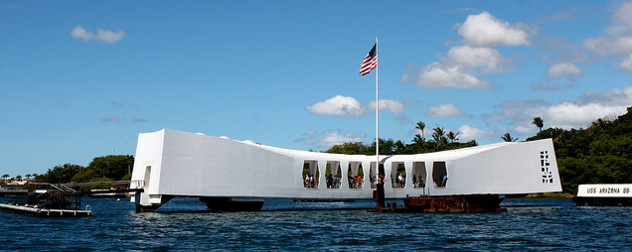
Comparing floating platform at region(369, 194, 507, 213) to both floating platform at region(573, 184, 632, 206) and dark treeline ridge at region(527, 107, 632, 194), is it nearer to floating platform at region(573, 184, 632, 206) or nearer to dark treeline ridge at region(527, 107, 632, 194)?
floating platform at region(573, 184, 632, 206)

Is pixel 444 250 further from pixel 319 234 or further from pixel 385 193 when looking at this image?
pixel 385 193

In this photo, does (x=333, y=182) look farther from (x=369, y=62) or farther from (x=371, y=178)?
(x=369, y=62)

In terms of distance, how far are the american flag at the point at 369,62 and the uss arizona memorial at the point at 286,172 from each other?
7.33 m

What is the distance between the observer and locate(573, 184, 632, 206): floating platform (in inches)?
1884

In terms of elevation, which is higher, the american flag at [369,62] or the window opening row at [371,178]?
the american flag at [369,62]

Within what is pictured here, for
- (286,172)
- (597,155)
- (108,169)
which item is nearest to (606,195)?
(286,172)

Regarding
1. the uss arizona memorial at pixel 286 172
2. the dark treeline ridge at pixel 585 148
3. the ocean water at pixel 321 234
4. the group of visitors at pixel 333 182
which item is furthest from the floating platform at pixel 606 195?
the dark treeline ridge at pixel 585 148

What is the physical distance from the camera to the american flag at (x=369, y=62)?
43469mm

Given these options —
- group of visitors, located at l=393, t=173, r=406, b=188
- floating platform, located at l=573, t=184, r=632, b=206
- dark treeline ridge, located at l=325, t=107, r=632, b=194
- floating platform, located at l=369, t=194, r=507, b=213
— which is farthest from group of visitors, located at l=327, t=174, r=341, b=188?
dark treeline ridge, located at l=325, t=107, r=632, b=194

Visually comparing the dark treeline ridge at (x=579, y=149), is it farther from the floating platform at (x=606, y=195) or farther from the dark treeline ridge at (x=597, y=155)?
the floating platform at (x=606, y=195)

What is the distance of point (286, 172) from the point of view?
43.1m

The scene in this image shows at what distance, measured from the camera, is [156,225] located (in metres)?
29.6

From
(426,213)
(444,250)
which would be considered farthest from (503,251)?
(426,213)

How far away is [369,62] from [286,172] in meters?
9.94
